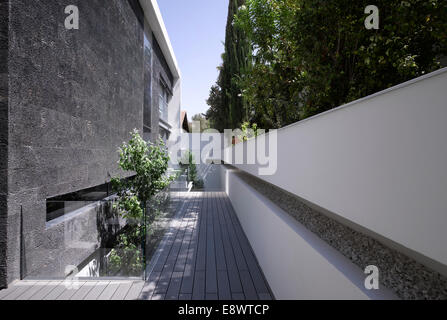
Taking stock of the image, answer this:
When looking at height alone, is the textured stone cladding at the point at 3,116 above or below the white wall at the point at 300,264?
above

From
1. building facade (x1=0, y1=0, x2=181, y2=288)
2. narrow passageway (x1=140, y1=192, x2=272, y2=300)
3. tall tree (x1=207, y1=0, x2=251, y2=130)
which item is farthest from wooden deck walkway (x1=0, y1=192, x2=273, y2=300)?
tall tree (x1=207, y1=0, x2=251, y2=130)

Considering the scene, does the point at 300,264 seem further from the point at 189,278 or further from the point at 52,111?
the point at 52,111

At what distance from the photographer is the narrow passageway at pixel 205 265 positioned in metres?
2.81

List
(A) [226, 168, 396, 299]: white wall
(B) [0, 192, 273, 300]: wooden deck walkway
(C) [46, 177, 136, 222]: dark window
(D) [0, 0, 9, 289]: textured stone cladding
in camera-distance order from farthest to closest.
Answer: (C) [46, 177, 136, 222]: dark window
(B) [0, 192, 273, 300]: wooden deck walkway
(D) [0, 0, 9, 289]: textured stone cladding
(A) [226, 168, 396, 299]: white wall

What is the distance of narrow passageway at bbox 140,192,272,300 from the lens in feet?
9.23

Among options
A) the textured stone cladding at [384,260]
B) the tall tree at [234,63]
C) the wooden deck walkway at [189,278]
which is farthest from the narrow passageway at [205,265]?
the tall tree at [234,63]

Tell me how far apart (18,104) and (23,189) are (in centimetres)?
87

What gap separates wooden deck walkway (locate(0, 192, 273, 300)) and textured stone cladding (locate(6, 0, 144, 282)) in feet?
1.18

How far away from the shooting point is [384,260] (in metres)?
1.44

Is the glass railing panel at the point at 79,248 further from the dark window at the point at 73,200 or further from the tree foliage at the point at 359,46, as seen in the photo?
the tree foliage at the point at 359,46

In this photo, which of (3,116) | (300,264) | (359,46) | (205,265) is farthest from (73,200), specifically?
(359,46)

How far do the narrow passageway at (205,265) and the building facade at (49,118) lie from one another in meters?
1.17

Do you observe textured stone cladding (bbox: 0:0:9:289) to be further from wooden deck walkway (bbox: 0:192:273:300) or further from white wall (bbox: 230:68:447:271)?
white wall (bbox: 230:68:447:271)

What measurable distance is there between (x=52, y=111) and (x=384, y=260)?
3540 millimetres
